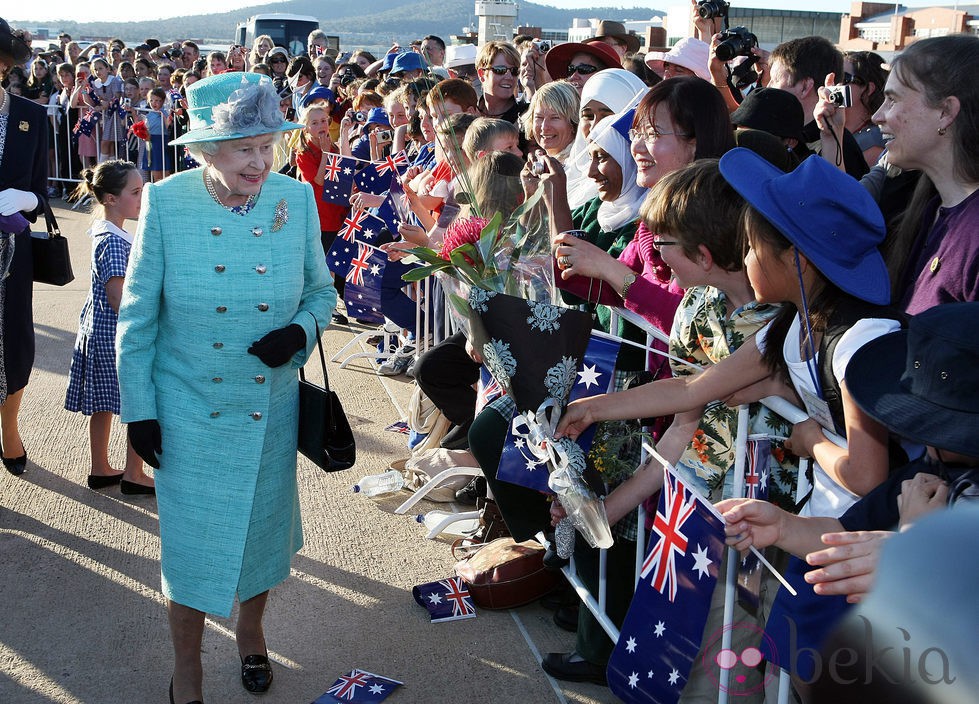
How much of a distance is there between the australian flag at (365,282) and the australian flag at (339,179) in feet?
2.80

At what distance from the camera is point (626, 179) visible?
361 centimetres

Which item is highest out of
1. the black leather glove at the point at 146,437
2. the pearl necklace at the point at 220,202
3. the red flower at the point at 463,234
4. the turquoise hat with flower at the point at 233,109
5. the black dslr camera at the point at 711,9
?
the black dslr camera at the point at 711,9

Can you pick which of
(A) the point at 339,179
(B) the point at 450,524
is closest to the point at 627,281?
(B) the point at 450,524

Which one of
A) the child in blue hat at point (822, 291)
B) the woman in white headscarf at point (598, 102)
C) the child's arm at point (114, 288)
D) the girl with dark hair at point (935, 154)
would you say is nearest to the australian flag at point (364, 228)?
the child's arm at point (114, 288)

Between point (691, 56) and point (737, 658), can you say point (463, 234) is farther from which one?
point (691, 56)

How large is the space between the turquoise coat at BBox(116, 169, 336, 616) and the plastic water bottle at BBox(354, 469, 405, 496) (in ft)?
4.91

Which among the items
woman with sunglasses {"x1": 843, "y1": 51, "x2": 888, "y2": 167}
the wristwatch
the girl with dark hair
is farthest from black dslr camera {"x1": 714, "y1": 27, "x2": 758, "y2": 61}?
the wristwatch

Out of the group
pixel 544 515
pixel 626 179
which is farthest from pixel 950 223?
pixel 544 515

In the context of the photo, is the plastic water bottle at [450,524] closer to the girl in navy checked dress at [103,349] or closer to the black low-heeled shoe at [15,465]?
the girl in navy checked dress at [103,349]

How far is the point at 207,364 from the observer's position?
308 centimetres

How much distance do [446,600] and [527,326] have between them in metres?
1.48

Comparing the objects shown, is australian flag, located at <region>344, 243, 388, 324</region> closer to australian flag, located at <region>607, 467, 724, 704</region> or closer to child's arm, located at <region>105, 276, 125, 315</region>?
child's arm, located at <region>105, 276, 125, 315</region>

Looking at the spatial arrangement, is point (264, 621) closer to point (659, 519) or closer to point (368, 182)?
point (659, 519)

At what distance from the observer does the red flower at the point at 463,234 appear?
2.87 meters
